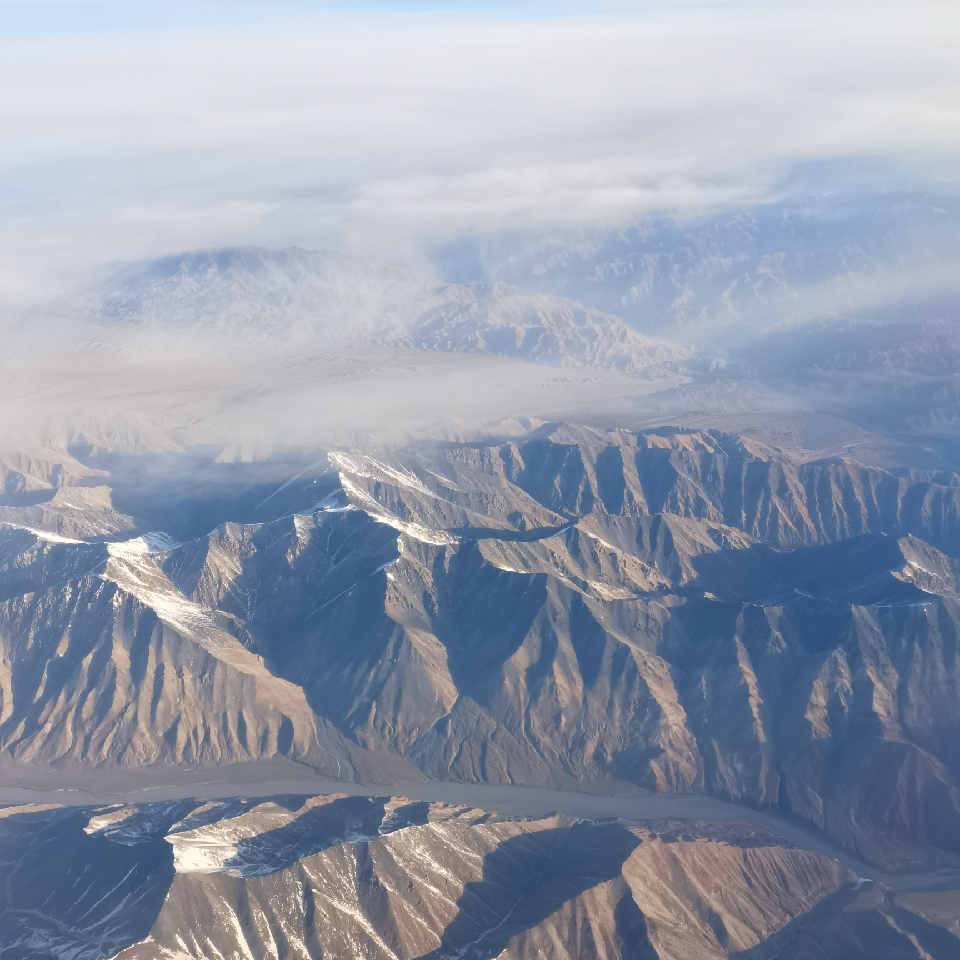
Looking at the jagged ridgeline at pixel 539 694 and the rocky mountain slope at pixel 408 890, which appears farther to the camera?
the jagged ridgeline at pixel 539 694

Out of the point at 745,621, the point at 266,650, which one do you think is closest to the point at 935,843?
the point at 745,621

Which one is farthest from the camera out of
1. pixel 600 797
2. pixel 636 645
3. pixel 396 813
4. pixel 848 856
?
pixel 636 645

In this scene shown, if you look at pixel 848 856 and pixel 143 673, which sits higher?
pixel 143 673

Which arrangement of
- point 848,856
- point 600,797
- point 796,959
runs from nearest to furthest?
point 796,959 → point 848,856 → point 600,797

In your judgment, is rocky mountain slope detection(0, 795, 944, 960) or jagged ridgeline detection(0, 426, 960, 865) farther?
jagged ridgeline detection(0, 426, 960, 865)

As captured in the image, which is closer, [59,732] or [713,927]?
[713,927]

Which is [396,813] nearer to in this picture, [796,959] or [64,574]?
[796,959]

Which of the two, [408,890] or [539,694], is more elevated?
[408,890]

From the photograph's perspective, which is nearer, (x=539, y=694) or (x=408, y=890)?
(x=408, y=890)
